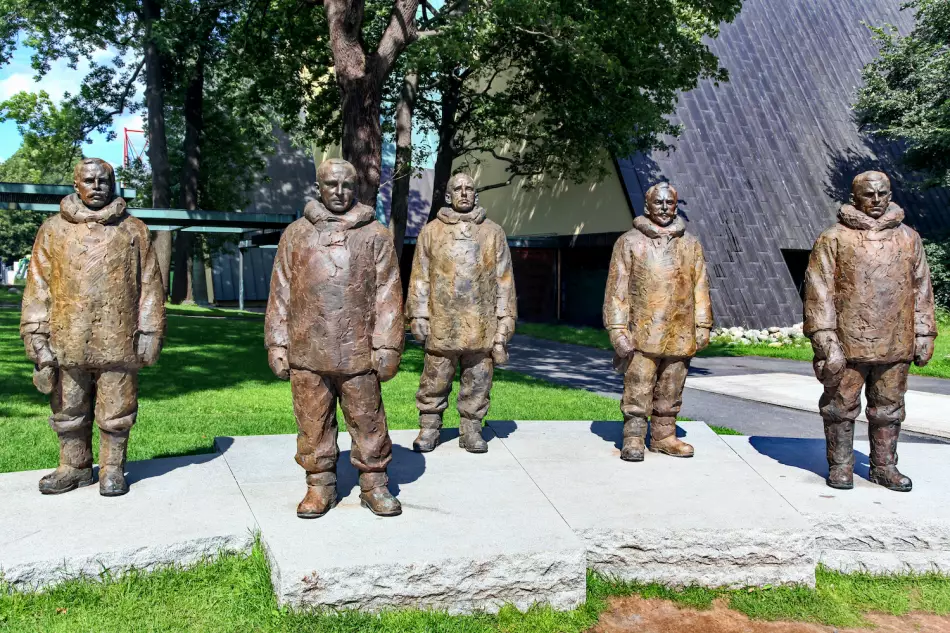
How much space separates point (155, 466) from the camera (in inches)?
219

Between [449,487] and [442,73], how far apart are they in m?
12.6

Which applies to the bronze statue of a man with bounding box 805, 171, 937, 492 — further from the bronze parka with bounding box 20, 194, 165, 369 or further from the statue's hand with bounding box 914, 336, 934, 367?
the bronze parka with bounding box 20, 194, 165, 369

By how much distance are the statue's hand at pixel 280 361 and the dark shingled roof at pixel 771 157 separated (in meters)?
14.0

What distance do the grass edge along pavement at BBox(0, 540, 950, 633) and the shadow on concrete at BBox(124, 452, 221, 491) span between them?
130 cm

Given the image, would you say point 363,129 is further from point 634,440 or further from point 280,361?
point 280,361

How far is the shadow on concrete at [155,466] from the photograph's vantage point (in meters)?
5.29

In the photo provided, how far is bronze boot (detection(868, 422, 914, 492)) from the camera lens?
5.32 metres

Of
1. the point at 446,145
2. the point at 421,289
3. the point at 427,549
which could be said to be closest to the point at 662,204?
the point at 421,289

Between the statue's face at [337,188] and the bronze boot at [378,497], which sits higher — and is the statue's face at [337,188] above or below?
above

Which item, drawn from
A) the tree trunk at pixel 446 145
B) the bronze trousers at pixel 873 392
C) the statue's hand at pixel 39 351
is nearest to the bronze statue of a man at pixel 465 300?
the bronze trousers at pixel 873 392

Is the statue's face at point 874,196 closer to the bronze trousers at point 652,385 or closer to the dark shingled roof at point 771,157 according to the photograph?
the bronze trousers at point 652,385

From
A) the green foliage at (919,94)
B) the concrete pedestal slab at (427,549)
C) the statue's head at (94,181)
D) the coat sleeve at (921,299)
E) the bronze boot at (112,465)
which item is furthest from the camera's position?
the green foliage at (919,94)

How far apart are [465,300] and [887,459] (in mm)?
3113

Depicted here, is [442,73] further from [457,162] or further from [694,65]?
[457,162]
